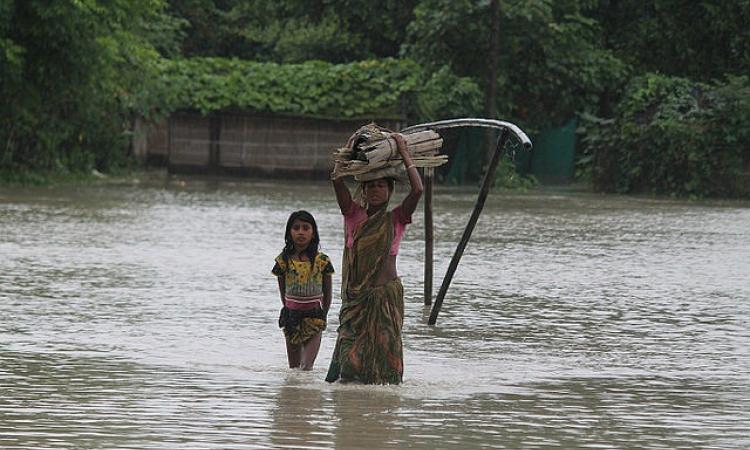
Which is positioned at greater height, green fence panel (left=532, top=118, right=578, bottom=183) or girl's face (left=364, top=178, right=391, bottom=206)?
girl's face (left=364, top=178, right=391, bottom=206)

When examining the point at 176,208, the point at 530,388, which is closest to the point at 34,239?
the point at 176,208

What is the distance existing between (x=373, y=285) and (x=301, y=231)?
2.24 feet

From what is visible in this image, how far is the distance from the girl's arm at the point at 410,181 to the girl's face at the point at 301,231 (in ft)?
2.35

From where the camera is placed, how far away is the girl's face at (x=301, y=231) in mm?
8391

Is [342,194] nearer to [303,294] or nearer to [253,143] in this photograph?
[303,294]

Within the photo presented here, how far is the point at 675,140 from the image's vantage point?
103ft

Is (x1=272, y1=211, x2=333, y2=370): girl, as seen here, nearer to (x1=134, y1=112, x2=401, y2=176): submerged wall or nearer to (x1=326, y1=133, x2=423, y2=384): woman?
(x1=326, y1=133, x2=423, y2=384): woman

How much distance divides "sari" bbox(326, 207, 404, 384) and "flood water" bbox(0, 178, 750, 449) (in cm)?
13

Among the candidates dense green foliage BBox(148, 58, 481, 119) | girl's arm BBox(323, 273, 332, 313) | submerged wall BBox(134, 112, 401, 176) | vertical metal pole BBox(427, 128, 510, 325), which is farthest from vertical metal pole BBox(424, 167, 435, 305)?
submerged wall BBox(134, 112, 401, 176)

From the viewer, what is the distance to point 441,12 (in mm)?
34906

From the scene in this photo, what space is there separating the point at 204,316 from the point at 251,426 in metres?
4.31

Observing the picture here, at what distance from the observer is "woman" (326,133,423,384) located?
309 inches

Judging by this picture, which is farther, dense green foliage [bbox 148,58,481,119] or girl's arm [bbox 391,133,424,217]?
dense green foliage [bbox 148,58,481,119]

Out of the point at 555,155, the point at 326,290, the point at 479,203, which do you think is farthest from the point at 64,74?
the point at 326,290
